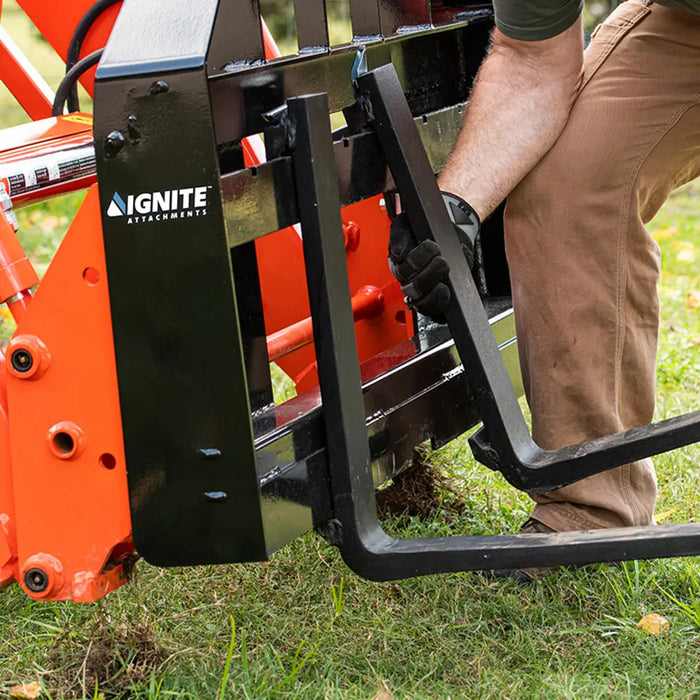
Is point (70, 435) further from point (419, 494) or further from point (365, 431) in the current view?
point (419, 494)

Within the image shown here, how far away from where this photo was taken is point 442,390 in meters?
2.50

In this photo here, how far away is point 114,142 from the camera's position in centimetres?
181

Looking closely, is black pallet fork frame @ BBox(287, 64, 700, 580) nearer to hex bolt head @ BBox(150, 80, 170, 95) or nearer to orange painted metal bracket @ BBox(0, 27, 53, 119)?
hex bolt head @ BBox(150, 80, 170, 95)

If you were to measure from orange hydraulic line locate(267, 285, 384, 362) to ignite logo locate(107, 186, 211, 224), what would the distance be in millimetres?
578

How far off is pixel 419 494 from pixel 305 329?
2.20 feet

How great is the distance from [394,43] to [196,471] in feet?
3.35

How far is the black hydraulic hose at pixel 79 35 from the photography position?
9.17ft

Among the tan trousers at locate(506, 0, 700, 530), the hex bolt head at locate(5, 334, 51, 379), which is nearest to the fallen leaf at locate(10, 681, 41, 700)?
the hex bolt head at locate(5, 334, 51, 379)

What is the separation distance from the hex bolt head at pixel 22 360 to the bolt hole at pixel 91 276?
0.17m

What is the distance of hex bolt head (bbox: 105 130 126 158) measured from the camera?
71.0 inches

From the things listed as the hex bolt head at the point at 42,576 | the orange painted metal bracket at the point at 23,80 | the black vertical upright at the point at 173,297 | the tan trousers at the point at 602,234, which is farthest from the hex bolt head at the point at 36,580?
the orange painted metal bracket at the point at 23,80

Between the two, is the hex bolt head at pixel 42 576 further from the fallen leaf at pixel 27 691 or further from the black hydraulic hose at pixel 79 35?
Answer: the black hydraulic hose at pixel 79 35

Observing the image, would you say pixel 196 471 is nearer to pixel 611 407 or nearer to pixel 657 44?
pixel 611 407

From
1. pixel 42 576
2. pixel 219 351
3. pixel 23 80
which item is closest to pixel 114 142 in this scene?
pixel 219 351
